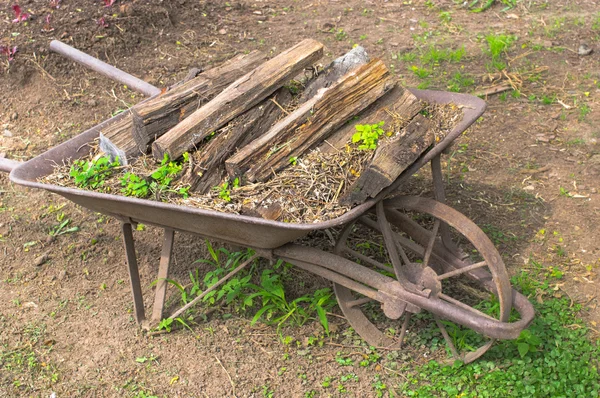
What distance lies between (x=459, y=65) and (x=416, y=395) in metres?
3.30

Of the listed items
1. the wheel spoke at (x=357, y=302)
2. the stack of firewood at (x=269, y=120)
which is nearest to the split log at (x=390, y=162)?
the stack of firewood at (x=269, y=120)

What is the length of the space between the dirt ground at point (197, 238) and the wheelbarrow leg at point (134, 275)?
107 mm

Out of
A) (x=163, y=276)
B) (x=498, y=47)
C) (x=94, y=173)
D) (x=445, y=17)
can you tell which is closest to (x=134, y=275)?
(x=163, y=276)

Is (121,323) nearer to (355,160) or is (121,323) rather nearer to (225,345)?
(225,345)

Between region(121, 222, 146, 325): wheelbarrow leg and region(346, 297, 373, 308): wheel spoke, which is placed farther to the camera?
region(121, 222, 146, 325): wheelbarrow leg

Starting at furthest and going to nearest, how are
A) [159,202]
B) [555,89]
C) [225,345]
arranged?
[555,89]
[225,345]
[159,202]

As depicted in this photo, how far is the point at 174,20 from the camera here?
6047 mm

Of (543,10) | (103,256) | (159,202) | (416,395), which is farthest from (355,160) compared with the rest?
(543,10)

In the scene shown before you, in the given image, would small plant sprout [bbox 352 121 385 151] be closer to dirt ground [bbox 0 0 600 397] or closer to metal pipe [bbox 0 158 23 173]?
dirt ground [bbox 0 0 600 397]

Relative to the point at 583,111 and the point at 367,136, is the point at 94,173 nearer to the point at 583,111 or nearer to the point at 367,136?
the point at 367,136

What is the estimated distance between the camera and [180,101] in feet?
10.3

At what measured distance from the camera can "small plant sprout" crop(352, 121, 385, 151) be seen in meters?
2.92

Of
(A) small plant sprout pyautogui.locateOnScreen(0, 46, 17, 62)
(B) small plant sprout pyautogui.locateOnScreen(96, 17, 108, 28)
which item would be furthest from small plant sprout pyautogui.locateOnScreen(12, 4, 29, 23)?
(B) small plant sprout pyautogui.locateOnScreen(96, 17, 108, 28)

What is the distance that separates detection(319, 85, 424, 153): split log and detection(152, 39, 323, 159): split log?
0.42 metres
